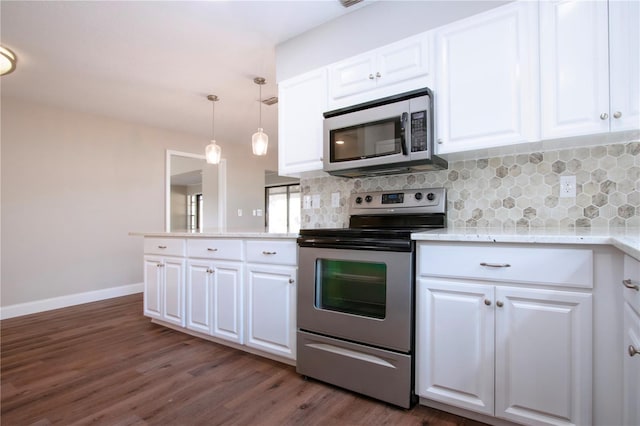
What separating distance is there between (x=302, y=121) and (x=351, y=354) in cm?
157

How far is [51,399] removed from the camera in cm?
177

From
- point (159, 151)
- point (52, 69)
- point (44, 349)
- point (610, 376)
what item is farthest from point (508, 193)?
point (159, 151)

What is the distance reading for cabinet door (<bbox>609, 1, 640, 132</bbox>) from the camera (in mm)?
1412

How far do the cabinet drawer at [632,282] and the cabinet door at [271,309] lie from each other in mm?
1524

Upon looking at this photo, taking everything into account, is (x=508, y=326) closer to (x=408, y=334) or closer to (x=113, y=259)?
(x=408, y=334)

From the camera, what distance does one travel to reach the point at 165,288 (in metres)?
2.83

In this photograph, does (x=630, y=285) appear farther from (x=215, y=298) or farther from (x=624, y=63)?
(x=215, y=298)

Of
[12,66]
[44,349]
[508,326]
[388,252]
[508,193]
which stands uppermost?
[12,66]

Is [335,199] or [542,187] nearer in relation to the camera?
[542,187]

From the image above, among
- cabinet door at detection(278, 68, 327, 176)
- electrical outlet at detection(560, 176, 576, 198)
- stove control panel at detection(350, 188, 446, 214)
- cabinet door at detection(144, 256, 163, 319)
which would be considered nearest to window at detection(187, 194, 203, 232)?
cabinet door at detection(144, 256, 163, 319)

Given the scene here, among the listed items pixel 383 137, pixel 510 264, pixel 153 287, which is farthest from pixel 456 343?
pixel 153 287

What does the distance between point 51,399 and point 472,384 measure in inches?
85.5

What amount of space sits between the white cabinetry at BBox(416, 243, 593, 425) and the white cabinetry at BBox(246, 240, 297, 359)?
0.80 m

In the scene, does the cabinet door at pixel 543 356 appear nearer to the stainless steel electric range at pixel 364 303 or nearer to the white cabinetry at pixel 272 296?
the stainless steel electric range at pixel 364 303
